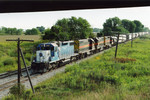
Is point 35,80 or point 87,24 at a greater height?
point 87,24

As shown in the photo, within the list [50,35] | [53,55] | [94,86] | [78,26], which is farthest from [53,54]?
[78,26]

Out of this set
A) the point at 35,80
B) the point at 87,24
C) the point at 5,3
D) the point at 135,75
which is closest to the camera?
the point at 5,3

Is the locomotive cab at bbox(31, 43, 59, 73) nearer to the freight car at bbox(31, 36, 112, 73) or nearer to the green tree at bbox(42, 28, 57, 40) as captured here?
the freight car at bbox(31, 36, 112, 73)

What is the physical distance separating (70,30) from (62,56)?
2679cm

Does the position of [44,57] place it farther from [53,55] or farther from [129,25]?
[129,25]

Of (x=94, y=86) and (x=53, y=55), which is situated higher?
(x=53, y=55)

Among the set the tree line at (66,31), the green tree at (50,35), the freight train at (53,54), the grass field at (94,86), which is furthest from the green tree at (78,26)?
the grass field at (94,86)

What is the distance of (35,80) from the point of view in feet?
43.9

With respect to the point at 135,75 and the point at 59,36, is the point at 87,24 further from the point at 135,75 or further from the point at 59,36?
the point at 135,75

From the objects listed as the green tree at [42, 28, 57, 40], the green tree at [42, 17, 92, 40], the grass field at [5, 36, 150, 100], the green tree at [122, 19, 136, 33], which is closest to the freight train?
the grass field at [5, 36, 150, 100]

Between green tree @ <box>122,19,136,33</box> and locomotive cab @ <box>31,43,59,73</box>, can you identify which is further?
green tree @ <box>122,19,136,33</box>

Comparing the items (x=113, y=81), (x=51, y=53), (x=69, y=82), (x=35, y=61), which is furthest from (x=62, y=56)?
(x=113, y=81)

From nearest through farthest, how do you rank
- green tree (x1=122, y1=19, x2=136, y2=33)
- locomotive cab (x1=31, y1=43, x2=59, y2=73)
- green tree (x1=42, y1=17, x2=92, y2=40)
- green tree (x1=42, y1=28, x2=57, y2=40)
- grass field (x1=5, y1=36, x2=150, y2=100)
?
grass field (x1=5, y1=36, x2=150, y2=100) → locomotive cab (x1=31, y1=43, x2=59, y2=73) → green tree (x1=42, y1=28, x2=57, y2=40) → green tree (x1=42, y1=17, x2=92, y2=40) → green tree (x1=122, y1=19, x2=136, y2=33)

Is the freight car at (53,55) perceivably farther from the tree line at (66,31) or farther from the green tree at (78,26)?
the green tree at (78,26)
